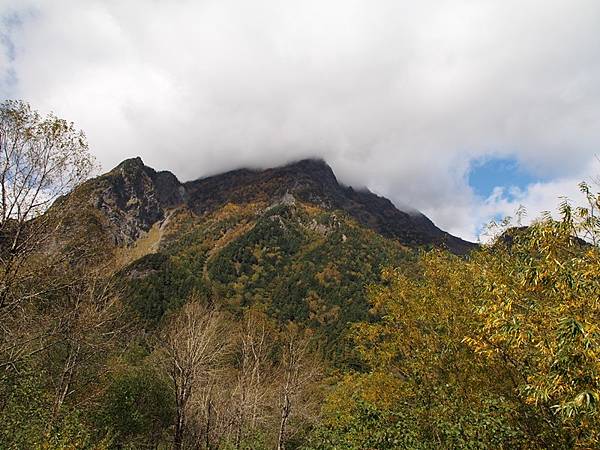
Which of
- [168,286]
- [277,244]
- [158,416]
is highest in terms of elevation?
Result: [277,244]

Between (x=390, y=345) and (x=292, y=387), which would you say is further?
(x=292, y=387)

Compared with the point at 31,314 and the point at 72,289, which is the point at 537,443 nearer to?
the point at 31,314

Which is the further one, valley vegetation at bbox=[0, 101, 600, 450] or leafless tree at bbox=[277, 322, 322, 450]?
leafless tree at bbox=[277, 322, 322, 450]

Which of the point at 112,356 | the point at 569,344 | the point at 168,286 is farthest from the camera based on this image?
the point at 168,286

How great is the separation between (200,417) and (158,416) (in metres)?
4.00

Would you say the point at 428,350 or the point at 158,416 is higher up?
the point at 428,350

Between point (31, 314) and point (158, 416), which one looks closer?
point (31, 314)

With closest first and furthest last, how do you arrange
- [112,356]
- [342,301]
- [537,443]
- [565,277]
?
[565,277], [537,443], [112,356], [342,301]

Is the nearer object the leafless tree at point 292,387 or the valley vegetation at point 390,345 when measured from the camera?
the valley vegetation at point 390,345

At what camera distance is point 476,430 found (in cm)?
965

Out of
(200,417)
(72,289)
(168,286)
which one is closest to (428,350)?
Answer: (72,289)

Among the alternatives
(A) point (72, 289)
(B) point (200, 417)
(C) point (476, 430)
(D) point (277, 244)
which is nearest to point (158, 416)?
(B) point (200, 417)

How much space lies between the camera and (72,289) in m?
19.6

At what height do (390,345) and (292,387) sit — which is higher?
(390,345)
